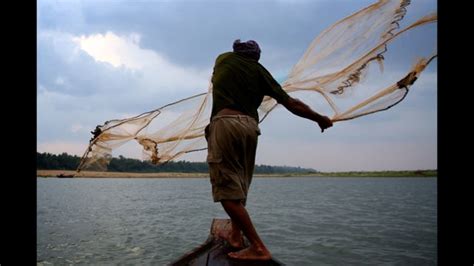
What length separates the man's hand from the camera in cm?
324

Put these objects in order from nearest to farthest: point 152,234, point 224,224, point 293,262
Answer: point 224,224 → point 293,262 → point 152,234

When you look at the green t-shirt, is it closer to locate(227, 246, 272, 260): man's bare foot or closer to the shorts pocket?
the shorts pocket

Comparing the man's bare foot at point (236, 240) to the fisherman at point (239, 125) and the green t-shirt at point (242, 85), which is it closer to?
the fisherman at point (239, 125)

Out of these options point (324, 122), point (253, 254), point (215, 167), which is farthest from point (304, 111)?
point (253, 254)

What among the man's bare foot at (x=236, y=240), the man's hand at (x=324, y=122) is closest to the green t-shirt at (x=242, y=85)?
the man's hand at (x=324, y=122)

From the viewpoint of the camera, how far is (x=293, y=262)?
14.6 m

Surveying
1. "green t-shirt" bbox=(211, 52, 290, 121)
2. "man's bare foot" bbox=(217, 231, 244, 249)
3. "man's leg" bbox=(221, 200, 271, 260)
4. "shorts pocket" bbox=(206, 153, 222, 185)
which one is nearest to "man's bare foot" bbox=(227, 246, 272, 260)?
"man's leg" bbox=(221, 200, 271, 260)

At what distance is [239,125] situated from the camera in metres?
3.13

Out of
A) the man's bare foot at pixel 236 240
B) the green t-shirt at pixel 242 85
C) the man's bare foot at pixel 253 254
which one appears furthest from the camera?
the man's bare foot at pixel 236 240

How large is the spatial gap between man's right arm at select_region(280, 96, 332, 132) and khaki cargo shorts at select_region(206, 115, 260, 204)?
35cm

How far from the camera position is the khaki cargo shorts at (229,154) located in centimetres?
310
